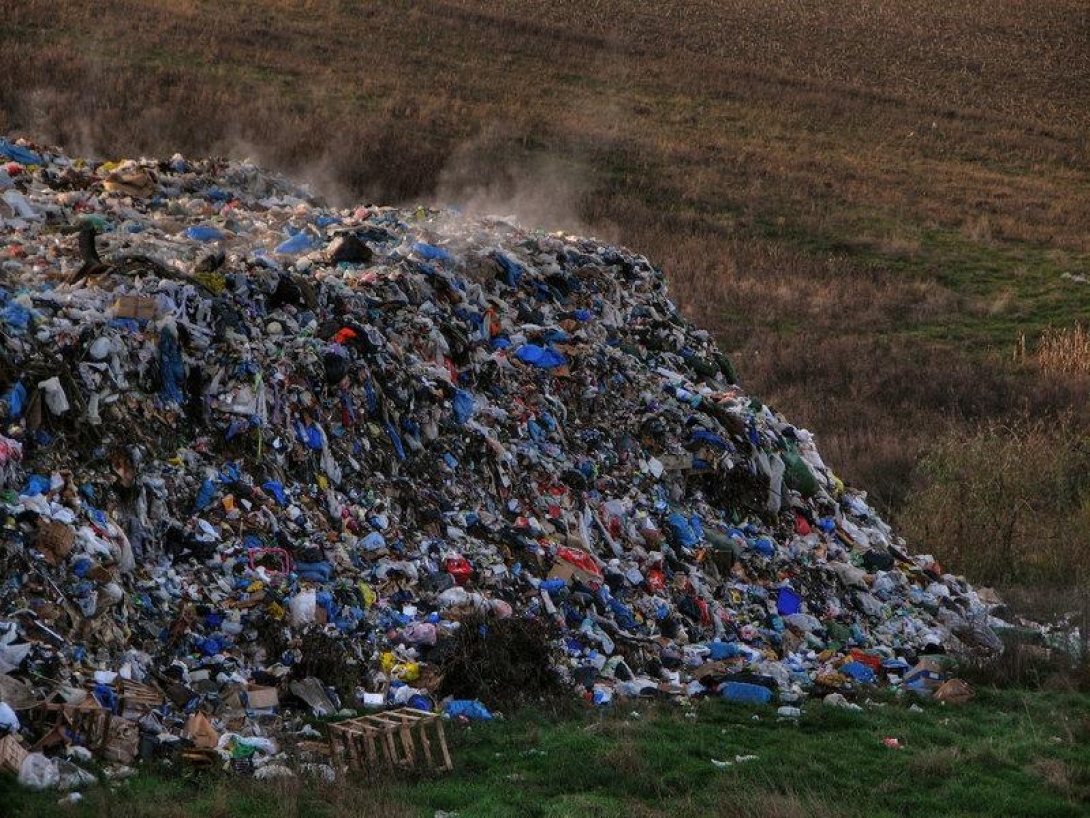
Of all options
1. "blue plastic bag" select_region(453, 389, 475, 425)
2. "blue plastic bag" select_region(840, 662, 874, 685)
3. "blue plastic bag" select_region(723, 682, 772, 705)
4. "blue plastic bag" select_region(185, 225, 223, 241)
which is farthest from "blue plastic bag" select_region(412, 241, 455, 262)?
"blue plastic bag" select_region(840, 662, 874, 685)

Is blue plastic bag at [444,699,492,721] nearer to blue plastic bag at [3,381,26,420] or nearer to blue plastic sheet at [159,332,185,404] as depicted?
blue plastic sheet at [159,332,185,404]

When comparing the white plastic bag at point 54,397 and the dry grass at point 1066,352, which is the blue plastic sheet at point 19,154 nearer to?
the white plastic bag at point 54,397

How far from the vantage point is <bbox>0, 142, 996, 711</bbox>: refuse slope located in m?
7.39

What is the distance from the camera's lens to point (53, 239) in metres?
9.81

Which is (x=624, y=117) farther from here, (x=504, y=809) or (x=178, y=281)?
(x=504, y=809)

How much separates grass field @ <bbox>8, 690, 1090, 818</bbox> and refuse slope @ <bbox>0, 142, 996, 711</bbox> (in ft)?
2.10

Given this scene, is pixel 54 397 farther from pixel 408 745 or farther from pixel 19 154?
pixel 19 154

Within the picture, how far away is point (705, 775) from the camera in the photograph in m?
7.25

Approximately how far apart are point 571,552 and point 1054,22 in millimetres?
49679

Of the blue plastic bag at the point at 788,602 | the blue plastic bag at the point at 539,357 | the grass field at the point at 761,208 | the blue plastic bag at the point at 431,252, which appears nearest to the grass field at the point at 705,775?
the grass field at the point at 761,208

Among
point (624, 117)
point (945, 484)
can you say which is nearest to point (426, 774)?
point (945, 484)

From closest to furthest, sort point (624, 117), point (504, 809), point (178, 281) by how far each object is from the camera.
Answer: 1. point (504, 809)
2. point (178, 281)
3. point (624, 117)

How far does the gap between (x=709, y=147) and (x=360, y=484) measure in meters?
25.6

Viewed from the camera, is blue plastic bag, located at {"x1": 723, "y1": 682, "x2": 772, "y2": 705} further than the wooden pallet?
Yes
